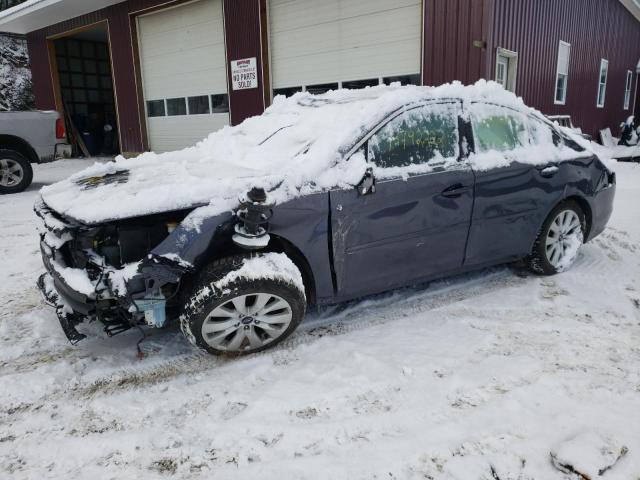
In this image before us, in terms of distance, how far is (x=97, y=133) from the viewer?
1808cm

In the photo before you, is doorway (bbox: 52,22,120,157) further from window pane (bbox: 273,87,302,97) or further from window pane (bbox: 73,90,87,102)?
window pane (bbox: 273,87,302,97)

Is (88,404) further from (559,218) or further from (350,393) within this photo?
(559,218)

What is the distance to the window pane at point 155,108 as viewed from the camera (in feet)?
45.6

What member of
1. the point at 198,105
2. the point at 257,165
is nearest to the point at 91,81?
the point at 198,105

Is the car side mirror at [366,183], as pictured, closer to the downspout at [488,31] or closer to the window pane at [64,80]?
the downspout at [488,31]

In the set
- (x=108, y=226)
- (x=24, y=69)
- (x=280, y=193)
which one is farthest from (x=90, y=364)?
(x=24, y=69)

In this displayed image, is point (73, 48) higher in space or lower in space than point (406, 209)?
higher

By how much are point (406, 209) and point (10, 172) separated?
8046mm

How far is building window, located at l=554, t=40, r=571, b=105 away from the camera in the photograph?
1250 centimetres

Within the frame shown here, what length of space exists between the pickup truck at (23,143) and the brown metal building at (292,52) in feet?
14.4

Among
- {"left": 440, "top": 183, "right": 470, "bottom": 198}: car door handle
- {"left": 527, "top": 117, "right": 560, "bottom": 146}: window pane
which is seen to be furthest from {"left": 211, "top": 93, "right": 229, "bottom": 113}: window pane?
{"left": 440, "top": 183, "right": 470, "bottom": 198}: car door handle

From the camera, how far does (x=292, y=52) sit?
A: 10.8m

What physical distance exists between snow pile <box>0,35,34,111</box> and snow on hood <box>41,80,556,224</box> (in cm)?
2338

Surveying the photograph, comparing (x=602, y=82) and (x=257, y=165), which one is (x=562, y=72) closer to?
(x=602, y=82)
